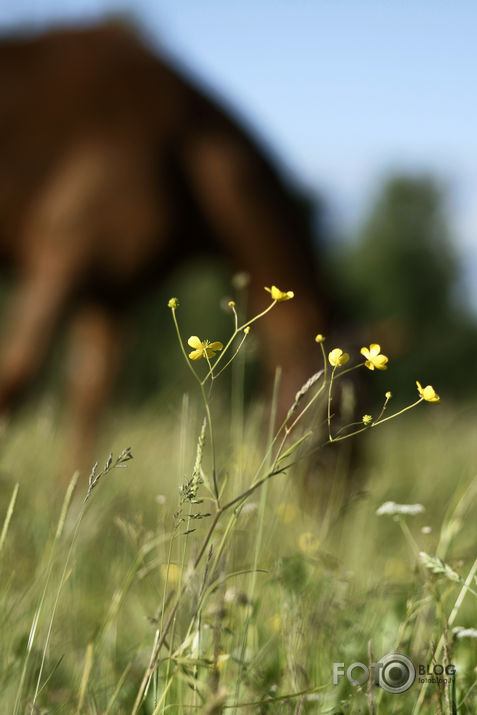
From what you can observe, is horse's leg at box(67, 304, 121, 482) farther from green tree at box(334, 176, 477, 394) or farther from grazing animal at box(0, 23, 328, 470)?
green tree at box(334, 176, 477, 394)

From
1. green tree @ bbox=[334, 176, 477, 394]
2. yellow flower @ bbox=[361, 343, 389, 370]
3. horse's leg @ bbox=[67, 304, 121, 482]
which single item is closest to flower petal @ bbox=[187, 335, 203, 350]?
yellow flower @ bbox=[361, 343, 389, 370]

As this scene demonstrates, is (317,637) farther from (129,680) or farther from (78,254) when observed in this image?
(78,254)

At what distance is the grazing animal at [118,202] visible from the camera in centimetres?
256

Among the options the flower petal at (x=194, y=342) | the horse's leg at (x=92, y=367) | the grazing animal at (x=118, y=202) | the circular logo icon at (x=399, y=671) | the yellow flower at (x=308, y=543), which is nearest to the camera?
the flower petal at (x=194, y=342)

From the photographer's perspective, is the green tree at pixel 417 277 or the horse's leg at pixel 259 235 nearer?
the horse's leg at pixel 259 235

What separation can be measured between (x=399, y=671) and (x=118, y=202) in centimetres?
214

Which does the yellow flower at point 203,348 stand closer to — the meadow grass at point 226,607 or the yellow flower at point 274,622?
the meadow grass at point 226,607

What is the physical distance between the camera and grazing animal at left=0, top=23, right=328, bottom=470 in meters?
2.56

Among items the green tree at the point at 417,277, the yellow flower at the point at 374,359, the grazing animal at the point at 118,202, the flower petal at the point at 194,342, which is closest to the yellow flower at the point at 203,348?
the flower petal at the point at 194,342

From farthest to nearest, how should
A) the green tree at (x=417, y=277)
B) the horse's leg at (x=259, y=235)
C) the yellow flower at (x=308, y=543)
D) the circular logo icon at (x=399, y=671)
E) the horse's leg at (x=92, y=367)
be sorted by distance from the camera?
the green tree at (x=417, y=277) → the horse's leg at (x=92, y=367) → the horse's leg at (x=259, y=235) → the yellow flower at (x=308, y=543) → the circular logo icon at (x=399, y=671)

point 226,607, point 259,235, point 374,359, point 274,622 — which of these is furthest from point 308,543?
point 259,235

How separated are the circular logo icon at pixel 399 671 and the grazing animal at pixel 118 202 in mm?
1651

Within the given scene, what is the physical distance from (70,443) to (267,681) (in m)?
2.14

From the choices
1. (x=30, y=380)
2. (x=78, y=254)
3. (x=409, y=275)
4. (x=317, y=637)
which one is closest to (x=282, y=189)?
(x=78, y=254)
